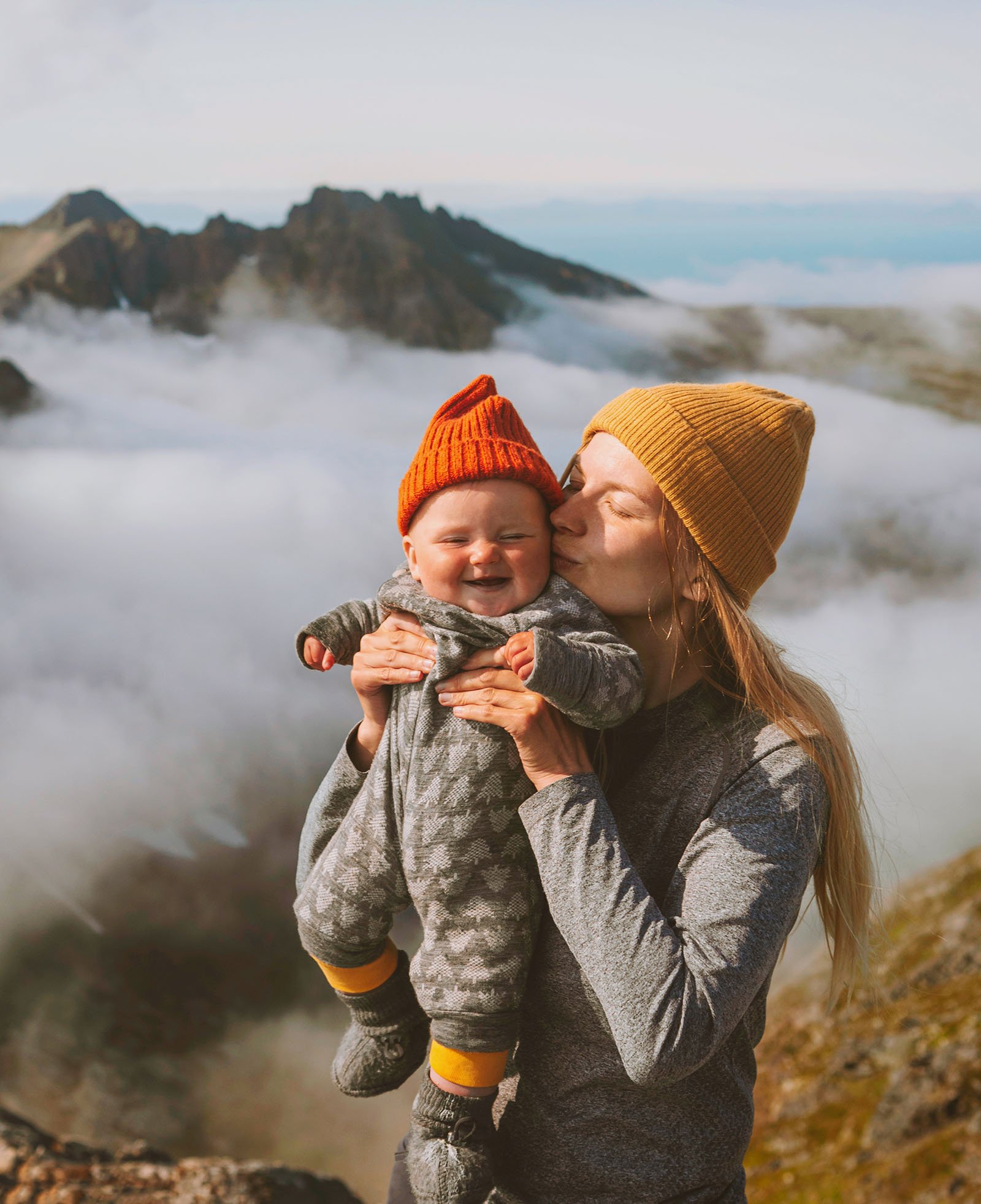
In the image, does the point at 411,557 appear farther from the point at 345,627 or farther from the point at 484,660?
the point at 484,660

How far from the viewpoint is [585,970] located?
2.23m

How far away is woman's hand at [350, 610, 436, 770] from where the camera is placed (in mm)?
2689

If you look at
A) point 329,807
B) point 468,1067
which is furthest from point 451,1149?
point 329,807

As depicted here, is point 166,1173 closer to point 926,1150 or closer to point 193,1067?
point 926,1150

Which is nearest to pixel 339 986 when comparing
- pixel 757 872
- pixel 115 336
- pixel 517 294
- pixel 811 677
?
pixel 757 872

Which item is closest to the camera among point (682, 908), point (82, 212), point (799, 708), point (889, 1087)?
point (682, 908)

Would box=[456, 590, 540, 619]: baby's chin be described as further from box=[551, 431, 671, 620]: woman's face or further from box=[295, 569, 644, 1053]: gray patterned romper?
box=[551, 431, 671, 620]: woman's face

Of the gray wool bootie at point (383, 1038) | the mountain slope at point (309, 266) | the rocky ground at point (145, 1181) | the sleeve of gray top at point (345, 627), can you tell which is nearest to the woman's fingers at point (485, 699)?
the sleeve of gray top at point (345, 627)

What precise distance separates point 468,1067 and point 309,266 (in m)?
97.8

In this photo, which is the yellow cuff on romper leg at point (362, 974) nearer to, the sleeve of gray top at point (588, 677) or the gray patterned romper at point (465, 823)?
the gray patterned romper at point (465, 823)

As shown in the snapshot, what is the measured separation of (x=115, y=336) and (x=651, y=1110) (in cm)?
10226

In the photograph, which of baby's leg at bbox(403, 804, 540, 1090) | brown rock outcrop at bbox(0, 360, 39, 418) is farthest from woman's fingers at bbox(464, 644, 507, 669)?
brown rock outcrop at bbox(0, 360, 39, 418)

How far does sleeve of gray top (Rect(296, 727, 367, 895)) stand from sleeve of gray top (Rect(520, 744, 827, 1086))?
79 centimetres

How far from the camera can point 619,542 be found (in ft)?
9.11
